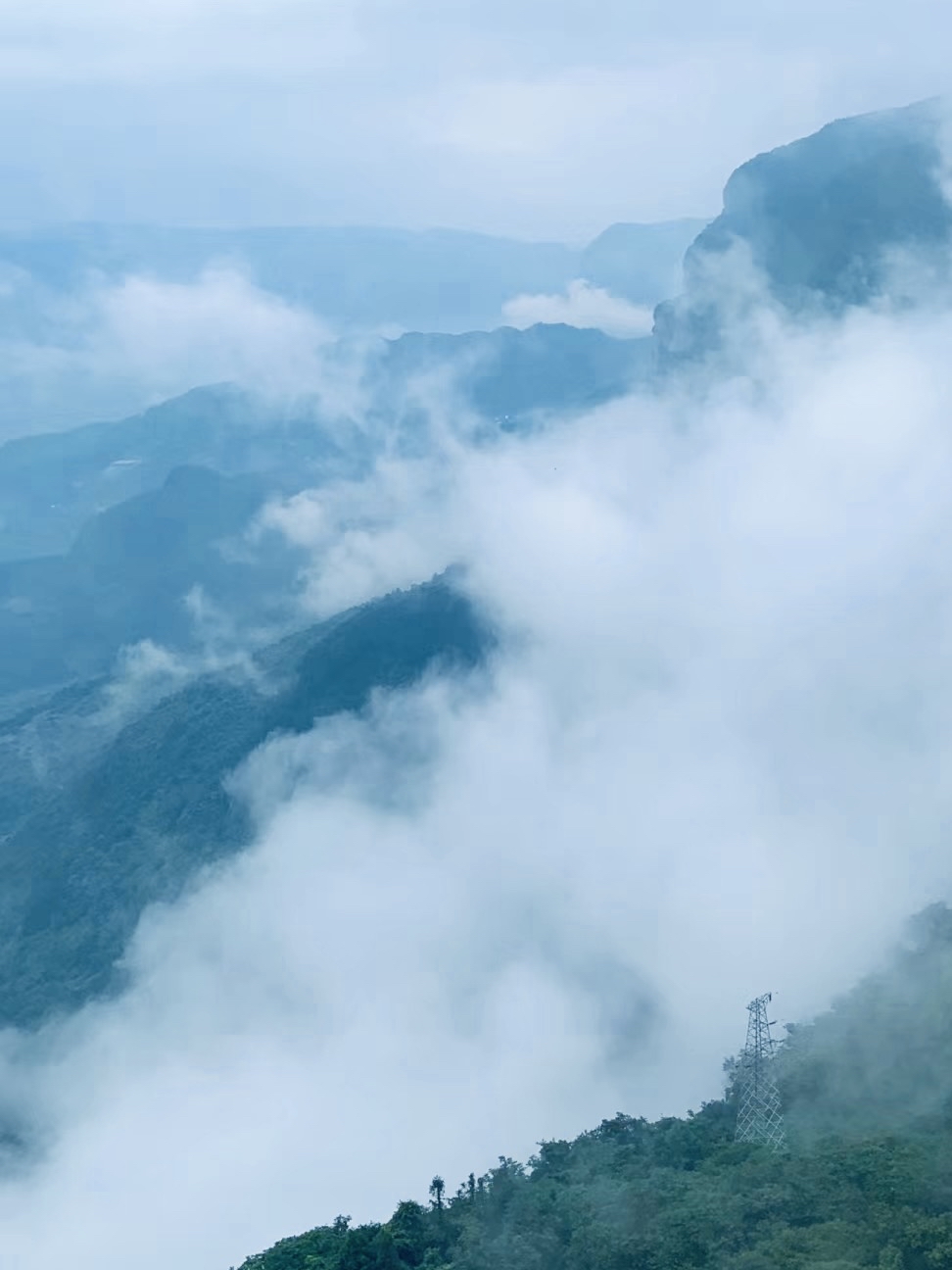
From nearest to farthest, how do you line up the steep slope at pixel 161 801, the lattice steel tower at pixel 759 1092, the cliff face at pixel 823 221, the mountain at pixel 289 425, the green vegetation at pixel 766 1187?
the green vegetation at pixel 766 1187 → the lattice steel tower at pixel 759 1092 → the steep slope at pixel 161 801 → the cliff face at pixel 823 221 → the mountain at pixel 289 425

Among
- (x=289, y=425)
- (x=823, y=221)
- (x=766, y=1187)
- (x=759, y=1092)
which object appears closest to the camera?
(x=766, y=1187)

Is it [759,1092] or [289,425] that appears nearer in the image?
[759,1092]

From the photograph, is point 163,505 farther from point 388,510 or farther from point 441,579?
point 441,579

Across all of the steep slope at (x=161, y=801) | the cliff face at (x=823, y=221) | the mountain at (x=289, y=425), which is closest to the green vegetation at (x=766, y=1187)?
the steep slope at (x=161, y=801)

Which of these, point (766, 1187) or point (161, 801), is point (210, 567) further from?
point (766, 1187)

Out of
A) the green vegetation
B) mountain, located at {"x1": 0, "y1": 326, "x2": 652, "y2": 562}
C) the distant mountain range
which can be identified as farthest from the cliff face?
the green vegetation

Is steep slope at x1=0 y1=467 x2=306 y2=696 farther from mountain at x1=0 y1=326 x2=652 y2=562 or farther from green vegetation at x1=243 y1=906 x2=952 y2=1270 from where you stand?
green vegetation at x1=243 y1=906 x2=952 y2=1270

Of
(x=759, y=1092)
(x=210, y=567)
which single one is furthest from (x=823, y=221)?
(x=759, y=1092)

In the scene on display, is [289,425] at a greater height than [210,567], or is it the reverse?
[289,425]

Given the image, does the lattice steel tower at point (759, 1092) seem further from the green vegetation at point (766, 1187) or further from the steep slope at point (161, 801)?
the steep slope at point (161, 801)
